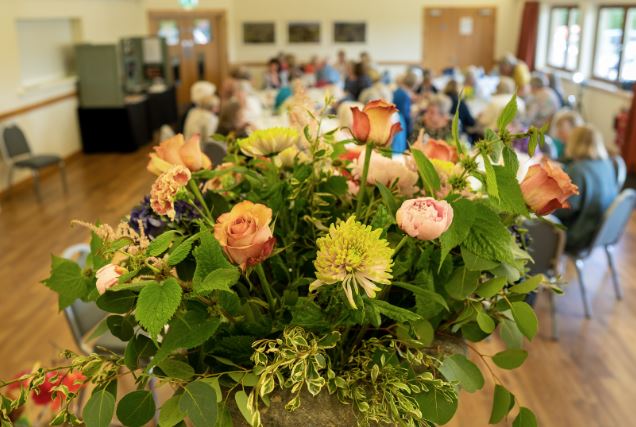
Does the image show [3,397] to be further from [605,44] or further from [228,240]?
[605,44]

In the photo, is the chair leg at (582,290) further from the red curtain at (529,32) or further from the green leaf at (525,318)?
the red curtain at (529,32)

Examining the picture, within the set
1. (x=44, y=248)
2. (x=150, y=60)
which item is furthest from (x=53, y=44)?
(x=44, y=248)

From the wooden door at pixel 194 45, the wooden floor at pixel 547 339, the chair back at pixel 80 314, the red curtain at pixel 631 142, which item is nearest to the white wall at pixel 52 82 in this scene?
the wooden door at pixel 194 45

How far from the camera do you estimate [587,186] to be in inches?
187

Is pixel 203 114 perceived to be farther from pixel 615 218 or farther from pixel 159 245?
pixel 159 245

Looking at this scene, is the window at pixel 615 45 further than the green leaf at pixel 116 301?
Yes

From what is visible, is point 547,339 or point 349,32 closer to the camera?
point 547,339

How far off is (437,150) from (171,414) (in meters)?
0.67

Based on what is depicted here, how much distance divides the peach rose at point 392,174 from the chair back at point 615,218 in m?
3.66

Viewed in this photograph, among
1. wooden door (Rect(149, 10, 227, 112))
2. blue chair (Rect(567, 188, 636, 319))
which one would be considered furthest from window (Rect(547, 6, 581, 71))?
blue chair (Rect(567, 188, 636, 319))

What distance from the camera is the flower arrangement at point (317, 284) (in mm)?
961

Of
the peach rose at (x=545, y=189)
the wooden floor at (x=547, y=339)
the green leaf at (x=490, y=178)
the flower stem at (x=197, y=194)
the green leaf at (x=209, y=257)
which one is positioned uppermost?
the green leaf at (x=490, y=178)

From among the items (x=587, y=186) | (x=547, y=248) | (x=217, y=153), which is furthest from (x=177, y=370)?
(x=587, y=186)

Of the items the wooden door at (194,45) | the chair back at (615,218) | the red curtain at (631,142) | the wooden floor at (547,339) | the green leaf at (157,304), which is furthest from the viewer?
the wooden door at (194,45)
